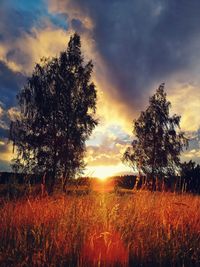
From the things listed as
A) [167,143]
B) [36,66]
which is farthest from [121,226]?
[167,143]

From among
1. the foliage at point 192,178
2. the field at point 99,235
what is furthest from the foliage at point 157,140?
the field at point 99,235

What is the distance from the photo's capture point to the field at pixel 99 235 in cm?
435

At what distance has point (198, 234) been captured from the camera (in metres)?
5.70

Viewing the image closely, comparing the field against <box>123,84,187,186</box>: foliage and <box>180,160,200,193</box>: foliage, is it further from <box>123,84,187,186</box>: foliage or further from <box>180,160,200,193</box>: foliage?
<box>123,84,187,186</box>: foliage

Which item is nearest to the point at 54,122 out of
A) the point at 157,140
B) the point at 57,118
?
the point at 57,118

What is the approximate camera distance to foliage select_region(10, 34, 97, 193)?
2205 cm

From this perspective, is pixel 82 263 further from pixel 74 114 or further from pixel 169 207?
pixel 74 114

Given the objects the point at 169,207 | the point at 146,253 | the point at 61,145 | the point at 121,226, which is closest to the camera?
the point at 146,253

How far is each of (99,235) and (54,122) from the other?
1748 cm

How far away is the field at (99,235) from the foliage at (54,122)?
15.0 meters

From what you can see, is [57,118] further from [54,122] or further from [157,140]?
[157,140]

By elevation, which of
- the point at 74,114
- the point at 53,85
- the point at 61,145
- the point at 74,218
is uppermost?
the point at 53,85

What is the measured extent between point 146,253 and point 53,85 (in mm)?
18613

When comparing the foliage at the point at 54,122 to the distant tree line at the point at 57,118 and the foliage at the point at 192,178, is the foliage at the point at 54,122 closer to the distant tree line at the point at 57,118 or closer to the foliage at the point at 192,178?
the distant tree line at the point at 57,118
